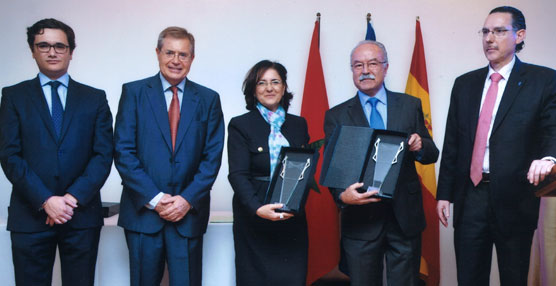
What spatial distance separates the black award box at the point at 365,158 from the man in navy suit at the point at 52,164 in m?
1.12

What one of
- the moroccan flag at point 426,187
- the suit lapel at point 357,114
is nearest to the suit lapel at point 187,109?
the suit lapel at point 357,114

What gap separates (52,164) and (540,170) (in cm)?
216

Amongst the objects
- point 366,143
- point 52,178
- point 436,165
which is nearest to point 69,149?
point 52,178

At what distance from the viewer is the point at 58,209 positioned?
7.88ft

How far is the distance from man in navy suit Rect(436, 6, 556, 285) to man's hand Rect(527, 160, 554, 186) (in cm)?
18

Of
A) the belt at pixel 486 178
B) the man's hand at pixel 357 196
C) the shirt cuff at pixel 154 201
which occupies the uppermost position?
the belt at pixel 486 178

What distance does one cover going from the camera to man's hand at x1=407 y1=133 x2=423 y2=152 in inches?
95.8

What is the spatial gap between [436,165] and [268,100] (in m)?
2.15

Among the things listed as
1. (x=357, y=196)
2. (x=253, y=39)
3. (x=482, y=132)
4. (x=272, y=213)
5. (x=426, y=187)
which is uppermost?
(x=253, y=39)

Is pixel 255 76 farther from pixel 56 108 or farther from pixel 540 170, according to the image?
pixel 540 170

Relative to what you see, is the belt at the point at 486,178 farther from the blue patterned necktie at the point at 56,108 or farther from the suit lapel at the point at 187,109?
the blue patterned necktie at the point at 56,108

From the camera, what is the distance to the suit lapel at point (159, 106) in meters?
2.56

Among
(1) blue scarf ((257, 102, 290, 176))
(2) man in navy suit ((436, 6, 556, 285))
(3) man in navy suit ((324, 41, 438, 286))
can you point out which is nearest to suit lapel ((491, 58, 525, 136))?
(2) man in navy suit ((436, 6, 556, 285))

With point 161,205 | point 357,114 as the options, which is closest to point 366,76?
point 357,114
